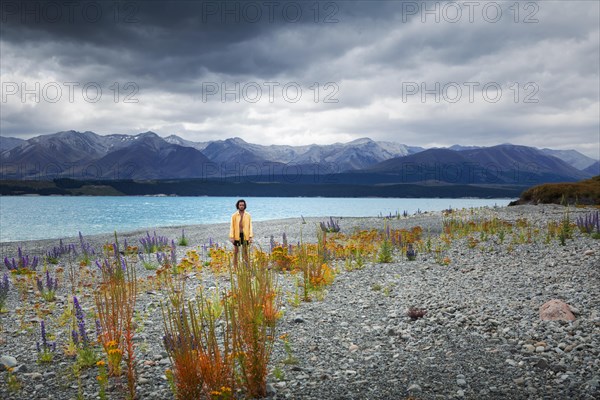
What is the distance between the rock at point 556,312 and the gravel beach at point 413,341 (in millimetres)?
125

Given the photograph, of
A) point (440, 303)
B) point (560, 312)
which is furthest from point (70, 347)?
point (560, 312)

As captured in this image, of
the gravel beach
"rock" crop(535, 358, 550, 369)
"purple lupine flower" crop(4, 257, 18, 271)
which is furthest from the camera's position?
"purple lupine flower" crop(4, 257, 18, 271)

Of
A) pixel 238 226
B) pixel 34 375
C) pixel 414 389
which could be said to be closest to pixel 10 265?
pixel 238 226

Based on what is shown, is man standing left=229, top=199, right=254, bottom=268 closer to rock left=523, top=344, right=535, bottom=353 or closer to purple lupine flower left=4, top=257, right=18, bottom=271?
purple lupine flower left=4, top=257, right=18, bottom=271

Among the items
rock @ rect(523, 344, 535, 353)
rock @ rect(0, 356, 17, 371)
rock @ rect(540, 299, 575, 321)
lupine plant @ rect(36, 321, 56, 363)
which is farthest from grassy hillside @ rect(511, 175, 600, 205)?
rock @ rect(0, 356, 17, 371)

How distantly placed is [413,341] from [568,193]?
34720 millimetres

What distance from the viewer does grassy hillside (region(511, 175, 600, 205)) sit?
33594 mm

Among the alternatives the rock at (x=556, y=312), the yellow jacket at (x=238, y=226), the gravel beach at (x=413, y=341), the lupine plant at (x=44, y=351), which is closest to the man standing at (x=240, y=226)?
the yellow jacket at (x=238, y=226)

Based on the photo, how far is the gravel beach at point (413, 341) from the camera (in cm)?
562

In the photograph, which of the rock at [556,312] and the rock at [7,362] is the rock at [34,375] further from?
the rock at [556,312]

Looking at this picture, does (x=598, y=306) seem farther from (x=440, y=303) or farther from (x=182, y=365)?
(x=182, y=365)

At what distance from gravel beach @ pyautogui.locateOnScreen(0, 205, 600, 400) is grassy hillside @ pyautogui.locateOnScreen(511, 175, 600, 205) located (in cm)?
2625

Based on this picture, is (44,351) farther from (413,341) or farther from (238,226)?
(238,226)

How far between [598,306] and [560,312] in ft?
3.23
